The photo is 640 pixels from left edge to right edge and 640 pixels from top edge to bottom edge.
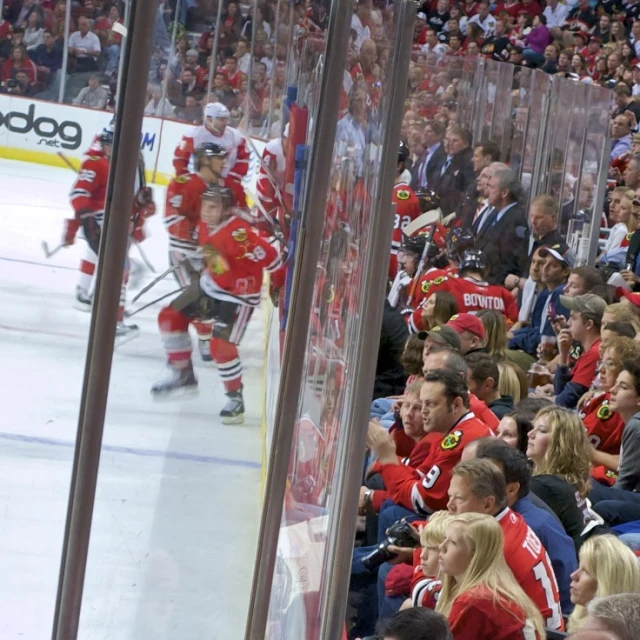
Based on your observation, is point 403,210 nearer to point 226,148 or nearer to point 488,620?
point 488,620

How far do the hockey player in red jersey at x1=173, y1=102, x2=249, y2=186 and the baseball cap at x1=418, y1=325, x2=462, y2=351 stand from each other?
254 centimetres

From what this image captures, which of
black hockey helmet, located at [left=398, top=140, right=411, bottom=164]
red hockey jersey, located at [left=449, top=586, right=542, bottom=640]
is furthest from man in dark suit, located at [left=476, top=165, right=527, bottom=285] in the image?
red hockey jersey, located at [left=449, top=586, right=542, bottom=640]

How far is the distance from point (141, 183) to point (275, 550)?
1.62 feet

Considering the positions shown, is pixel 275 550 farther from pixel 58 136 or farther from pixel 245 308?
pixel 58 136

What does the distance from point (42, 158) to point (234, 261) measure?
0.27m

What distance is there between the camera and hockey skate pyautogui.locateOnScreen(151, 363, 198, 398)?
45.0 inches

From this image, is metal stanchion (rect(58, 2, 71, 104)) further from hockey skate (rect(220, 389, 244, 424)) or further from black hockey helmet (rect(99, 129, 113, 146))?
hockey skate (rect(220, 389, 244, 424))

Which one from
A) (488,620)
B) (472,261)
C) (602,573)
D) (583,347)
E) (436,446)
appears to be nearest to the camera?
(488,620)

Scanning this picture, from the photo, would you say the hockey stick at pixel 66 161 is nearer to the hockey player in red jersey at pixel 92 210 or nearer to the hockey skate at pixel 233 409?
the hockey player in red jersey at pixel 92 210

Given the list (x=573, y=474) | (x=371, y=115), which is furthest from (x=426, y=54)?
(x=371, y=115)

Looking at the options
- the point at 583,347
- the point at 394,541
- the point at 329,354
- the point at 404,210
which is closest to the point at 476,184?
the point at 404,210

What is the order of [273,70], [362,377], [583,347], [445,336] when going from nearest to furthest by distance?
[273,70]
[362,377]
[445,336]
[583,347]

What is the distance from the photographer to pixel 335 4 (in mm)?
1272

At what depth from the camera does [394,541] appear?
2699 mm
